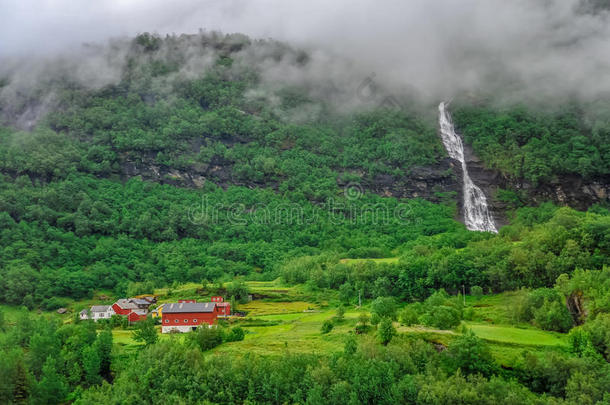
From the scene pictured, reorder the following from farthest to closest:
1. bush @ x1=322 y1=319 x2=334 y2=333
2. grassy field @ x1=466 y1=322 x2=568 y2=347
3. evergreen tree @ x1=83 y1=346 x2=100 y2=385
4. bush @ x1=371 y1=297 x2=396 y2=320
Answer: bush @ x1=322 y1=319 x2=334 y2=333 → bush @ x1=371 y1=297 x2=396 y2=320 → evergreen tree @ x1=83 y1=346 x2=100 y2=385 → grassy field @ x1=466 y1=322 x2=568 y2=347

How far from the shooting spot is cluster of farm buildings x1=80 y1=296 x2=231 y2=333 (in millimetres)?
59438

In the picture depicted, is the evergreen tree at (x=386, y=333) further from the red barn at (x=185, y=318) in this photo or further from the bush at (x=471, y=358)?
the red barn at (x=185, y=318)

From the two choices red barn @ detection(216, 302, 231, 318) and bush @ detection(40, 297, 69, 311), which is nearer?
red barn @ detection(216, 302, 231, 318)

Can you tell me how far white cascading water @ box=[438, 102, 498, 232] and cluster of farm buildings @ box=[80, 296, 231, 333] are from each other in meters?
63.3

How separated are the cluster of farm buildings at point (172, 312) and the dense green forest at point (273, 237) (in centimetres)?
408

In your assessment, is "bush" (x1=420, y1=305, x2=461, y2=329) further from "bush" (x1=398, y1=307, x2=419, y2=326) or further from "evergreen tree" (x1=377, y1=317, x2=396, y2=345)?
"evergreen tree" (x1=377, y1=317, x2=396, y2=345)

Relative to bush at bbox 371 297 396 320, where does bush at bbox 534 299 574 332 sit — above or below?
below

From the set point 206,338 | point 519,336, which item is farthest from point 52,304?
point 519,336

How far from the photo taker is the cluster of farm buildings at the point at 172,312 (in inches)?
2340

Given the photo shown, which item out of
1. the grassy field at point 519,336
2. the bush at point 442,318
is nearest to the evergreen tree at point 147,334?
the bush at point 442,318

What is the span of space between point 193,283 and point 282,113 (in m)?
64.0

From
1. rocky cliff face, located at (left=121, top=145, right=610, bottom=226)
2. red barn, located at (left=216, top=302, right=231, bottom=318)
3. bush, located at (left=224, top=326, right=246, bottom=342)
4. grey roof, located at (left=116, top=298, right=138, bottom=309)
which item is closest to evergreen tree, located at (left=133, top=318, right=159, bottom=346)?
bush, located at (left=224, top=326, right=246, bottom=342)

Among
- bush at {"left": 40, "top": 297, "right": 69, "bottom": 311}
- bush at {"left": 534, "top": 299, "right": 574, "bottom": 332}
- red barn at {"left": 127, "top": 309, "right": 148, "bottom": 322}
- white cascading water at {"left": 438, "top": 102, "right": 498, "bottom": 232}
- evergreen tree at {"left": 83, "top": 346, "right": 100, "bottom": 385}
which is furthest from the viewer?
white cascading water at {"left": 438, "top": 102, "right": 498, "bottom": 232}

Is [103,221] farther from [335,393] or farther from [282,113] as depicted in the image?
[335,393]
